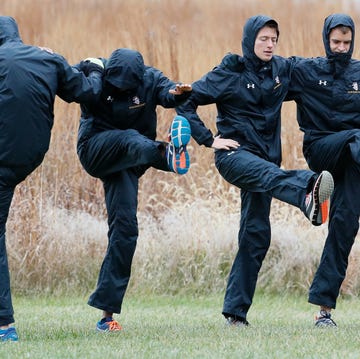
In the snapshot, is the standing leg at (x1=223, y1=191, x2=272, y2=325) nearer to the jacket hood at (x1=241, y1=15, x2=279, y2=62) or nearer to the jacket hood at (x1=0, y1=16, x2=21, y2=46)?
the jacket hood at (x1=241, y1=15, x2=279, y2=62)

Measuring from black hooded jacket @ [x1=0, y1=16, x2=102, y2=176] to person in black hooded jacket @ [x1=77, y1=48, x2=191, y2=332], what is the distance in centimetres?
56

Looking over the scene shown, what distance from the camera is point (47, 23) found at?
15.3m

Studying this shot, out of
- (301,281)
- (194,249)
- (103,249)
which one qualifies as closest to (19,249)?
(103,249)

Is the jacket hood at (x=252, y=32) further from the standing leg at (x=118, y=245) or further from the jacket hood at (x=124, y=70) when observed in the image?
the standing leg at (x=118, y=245)

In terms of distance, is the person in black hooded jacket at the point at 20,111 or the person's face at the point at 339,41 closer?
the person in black hooded jacket at the point at 20,111

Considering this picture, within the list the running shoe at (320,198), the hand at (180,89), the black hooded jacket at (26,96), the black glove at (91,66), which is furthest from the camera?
the black glove at (91,66)

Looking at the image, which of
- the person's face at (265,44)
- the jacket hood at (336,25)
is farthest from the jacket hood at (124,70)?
the jacket hood at (336,25)

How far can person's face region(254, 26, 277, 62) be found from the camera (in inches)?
329

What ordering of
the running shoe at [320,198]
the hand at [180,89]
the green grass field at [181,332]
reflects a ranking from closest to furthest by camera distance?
the green grass field at [181,332] → the running shoe at [320,198] → the hand at [180,89]

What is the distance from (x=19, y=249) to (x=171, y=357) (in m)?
4.95

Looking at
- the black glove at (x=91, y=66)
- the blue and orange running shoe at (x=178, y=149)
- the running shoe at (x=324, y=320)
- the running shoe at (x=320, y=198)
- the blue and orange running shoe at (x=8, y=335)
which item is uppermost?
the black glove at (x=91, y=66)

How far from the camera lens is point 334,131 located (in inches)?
332

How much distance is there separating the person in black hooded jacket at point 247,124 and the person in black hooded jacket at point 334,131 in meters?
0.23

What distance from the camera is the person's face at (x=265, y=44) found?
8.36m
